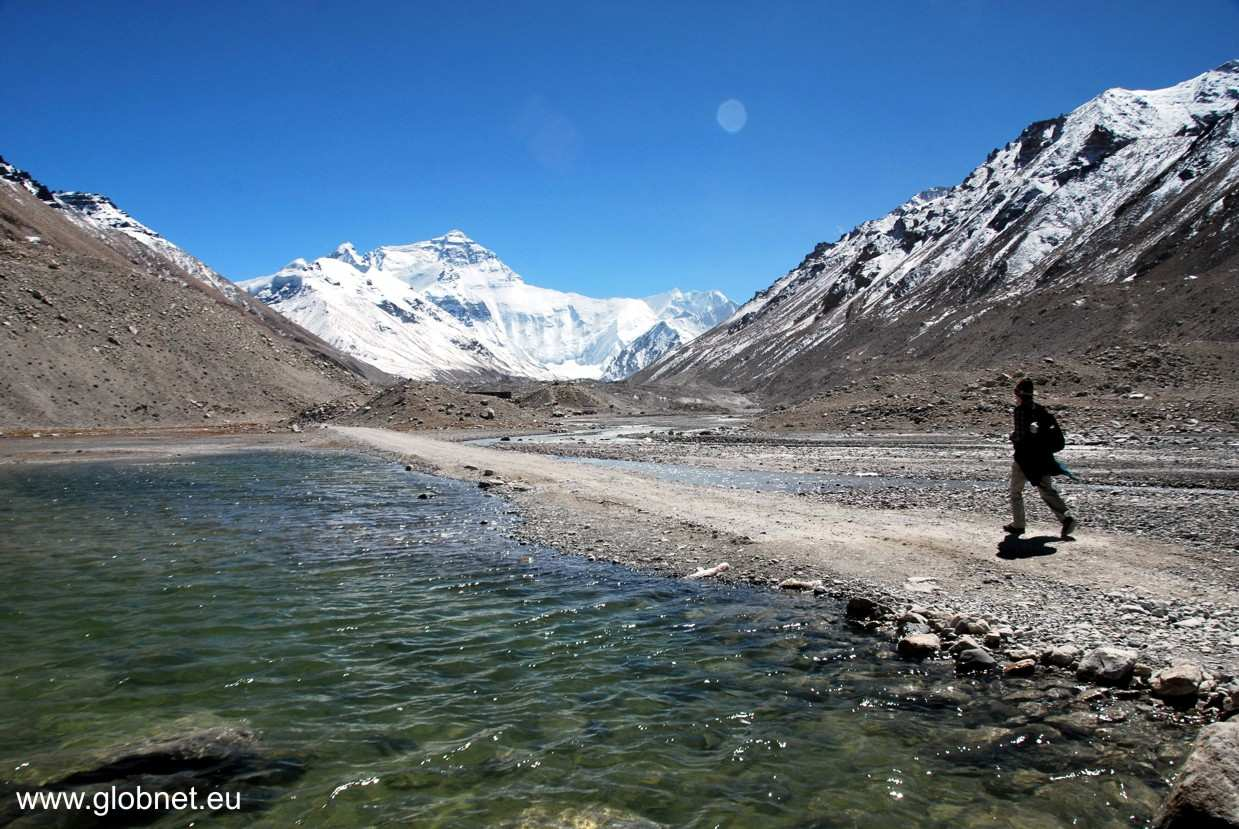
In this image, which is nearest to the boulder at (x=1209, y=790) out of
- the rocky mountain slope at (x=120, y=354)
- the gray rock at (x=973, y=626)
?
the gray rock at (x=973, y=626)

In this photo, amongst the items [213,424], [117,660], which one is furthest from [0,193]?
[117,660]

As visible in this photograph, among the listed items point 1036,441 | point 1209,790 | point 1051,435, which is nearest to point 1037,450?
point 1036,441

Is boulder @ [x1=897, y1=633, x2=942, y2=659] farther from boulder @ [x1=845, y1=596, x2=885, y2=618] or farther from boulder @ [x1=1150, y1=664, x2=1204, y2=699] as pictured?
boulder @ [x1=1150, y1=664, x2=1204, y2=699]

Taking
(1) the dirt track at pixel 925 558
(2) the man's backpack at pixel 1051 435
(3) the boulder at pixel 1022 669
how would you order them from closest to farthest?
(3) the boulder at pixel 1022 669 → (1) the dirt track at pixel 925 558 → (2) the man's backpack at pixel 1051 435

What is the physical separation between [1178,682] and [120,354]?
99.1 m

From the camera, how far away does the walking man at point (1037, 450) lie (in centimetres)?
1480

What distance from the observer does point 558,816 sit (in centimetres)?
634

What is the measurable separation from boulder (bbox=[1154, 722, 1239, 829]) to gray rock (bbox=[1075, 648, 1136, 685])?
307 cm

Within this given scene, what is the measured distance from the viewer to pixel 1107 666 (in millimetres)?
8406

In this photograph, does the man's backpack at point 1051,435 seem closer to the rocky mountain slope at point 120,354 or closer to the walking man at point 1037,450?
the walking man at point 1037,450

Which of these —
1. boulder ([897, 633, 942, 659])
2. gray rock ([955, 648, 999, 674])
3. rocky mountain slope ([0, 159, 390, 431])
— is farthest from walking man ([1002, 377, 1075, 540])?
rocky mountain slope ([0, 159, 390, 431])

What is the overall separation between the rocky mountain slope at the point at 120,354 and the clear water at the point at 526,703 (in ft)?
236

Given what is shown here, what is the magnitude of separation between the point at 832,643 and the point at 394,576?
9307 millimetres

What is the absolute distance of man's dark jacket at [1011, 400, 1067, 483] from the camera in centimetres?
1478
